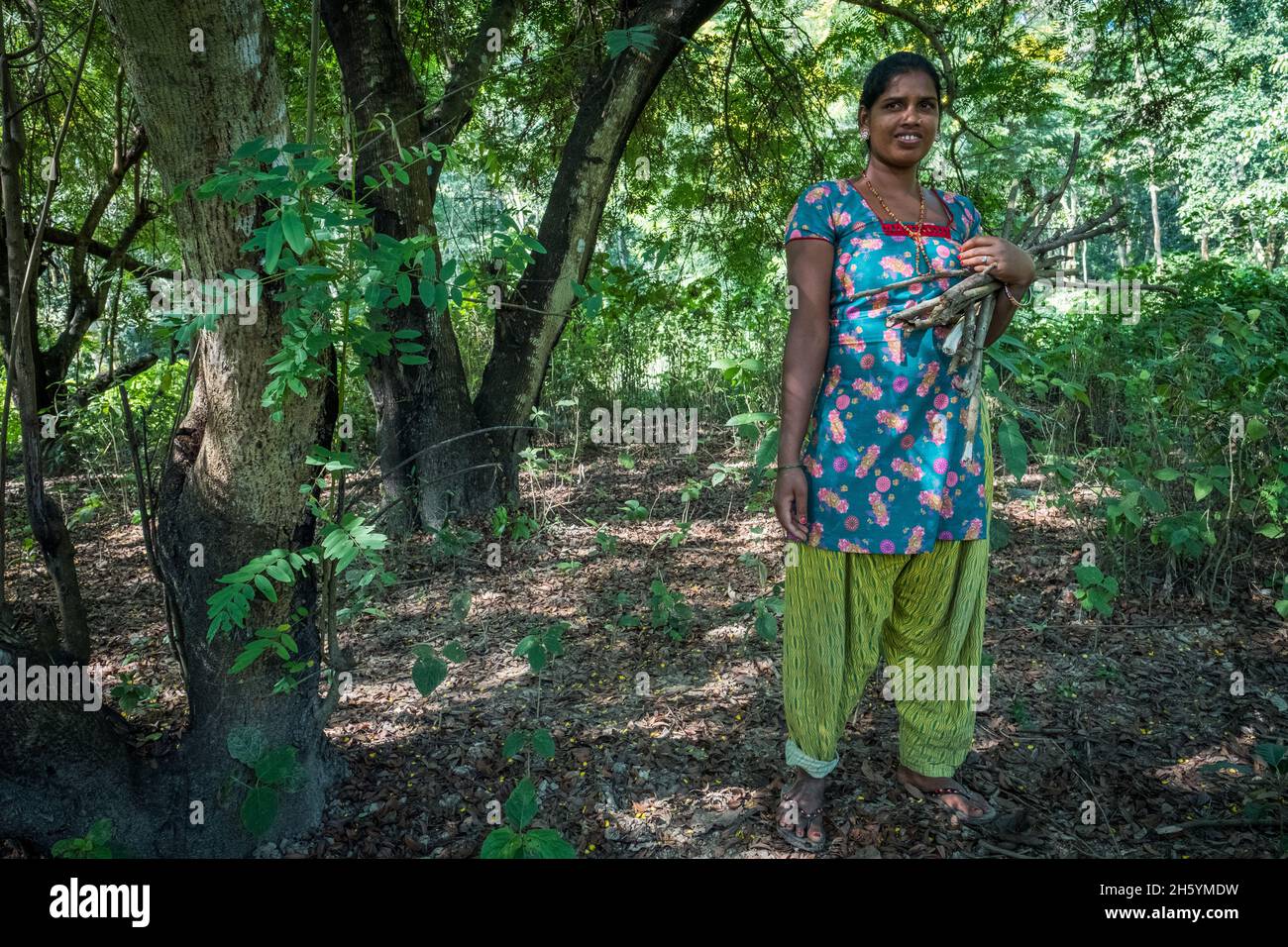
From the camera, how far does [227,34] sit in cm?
165

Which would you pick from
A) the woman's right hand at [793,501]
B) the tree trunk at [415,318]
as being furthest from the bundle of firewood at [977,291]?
the tree trunk at [415,318]

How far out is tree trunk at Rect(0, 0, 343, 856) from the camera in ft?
5.44

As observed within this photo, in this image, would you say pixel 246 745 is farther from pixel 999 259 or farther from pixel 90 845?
pixel 999 259

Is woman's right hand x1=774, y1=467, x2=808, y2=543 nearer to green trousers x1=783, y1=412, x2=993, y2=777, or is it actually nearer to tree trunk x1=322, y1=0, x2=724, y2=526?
green trousers x1=783, y1=412, x2=993, y2=777

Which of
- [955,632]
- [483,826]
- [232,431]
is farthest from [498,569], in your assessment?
[955,632]

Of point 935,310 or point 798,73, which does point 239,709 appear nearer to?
point 935,310

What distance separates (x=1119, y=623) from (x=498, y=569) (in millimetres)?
2481

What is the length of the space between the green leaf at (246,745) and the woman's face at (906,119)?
6.21 feet

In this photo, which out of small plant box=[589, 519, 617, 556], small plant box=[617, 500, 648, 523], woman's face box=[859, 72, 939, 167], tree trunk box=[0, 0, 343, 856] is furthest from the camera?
small plant box=[617, 500, 648, 523]

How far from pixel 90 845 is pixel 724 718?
62.1 inches

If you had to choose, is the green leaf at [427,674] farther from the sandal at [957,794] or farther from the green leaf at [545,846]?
the sandal at [957,794]

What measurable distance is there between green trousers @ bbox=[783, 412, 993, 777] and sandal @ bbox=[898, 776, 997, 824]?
0.05 m

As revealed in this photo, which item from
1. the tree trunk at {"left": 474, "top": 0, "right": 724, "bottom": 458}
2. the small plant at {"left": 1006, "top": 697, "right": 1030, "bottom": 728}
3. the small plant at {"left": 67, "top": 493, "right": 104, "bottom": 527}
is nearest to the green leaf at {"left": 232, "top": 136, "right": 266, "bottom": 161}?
the tree trunk at {"left": 474, "top": 0, "right": 724, "bottom": 458}

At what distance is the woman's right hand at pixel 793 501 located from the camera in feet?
6.17
